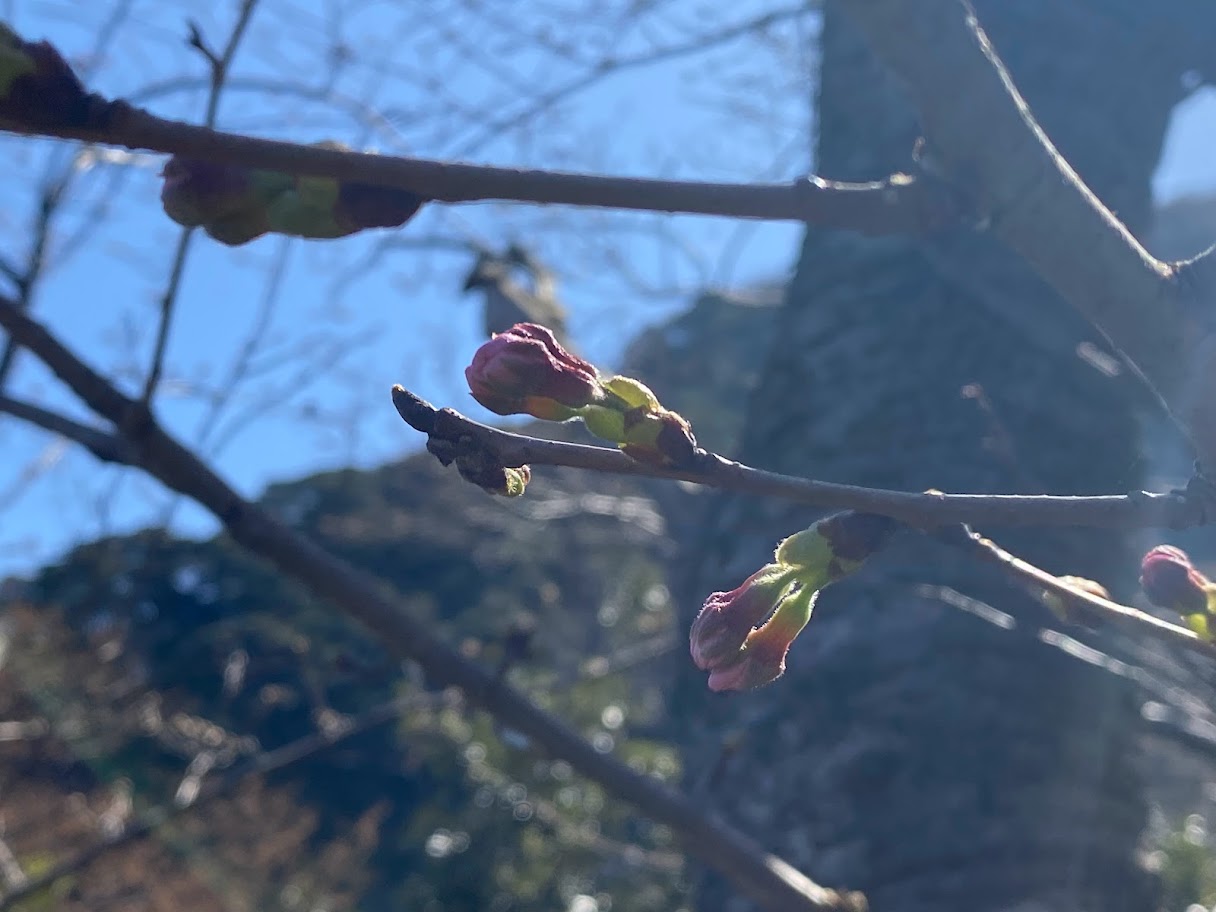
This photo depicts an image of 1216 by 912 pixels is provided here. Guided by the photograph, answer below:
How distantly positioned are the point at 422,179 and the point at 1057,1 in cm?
215

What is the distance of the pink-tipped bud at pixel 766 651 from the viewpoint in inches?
27.4

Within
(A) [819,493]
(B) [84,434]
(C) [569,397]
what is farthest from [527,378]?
(B) [84,434]

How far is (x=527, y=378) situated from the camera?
2.15 ft

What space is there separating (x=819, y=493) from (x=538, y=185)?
0.27 meters

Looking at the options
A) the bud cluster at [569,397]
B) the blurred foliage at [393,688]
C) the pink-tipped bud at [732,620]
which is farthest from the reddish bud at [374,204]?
the blurred foliage at [393,688]

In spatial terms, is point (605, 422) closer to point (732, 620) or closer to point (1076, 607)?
point (732, 620)

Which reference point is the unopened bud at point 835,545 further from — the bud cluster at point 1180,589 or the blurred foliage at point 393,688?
the blurred foliage at point 393,688

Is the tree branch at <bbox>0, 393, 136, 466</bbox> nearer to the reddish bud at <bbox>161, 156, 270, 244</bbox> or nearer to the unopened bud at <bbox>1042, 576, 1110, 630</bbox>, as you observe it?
the reddish bud at <bbox>161, 156, 270, 244</bbox>

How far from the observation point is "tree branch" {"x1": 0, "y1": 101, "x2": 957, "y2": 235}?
0.58m

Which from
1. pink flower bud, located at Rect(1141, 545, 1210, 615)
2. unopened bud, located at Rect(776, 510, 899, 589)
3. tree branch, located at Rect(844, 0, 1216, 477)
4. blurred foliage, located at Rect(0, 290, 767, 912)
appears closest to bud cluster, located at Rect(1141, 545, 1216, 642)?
pink flower bud, located at Rect(1141, 545, 1210, 615)

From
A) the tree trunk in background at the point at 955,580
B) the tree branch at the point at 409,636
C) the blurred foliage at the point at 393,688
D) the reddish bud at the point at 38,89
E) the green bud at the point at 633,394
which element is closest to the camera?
the reddish bud at the point at 38,89

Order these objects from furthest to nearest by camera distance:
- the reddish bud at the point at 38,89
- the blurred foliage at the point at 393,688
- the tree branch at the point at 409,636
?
the blurred foliage at the point at 393,688 → the tree branch at the point at 409,636 → the reddish bud at the point at 38,89

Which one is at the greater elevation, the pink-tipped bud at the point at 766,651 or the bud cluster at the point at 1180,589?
the bud cluster at the point at 1180,589

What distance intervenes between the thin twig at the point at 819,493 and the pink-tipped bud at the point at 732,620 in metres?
0.09
